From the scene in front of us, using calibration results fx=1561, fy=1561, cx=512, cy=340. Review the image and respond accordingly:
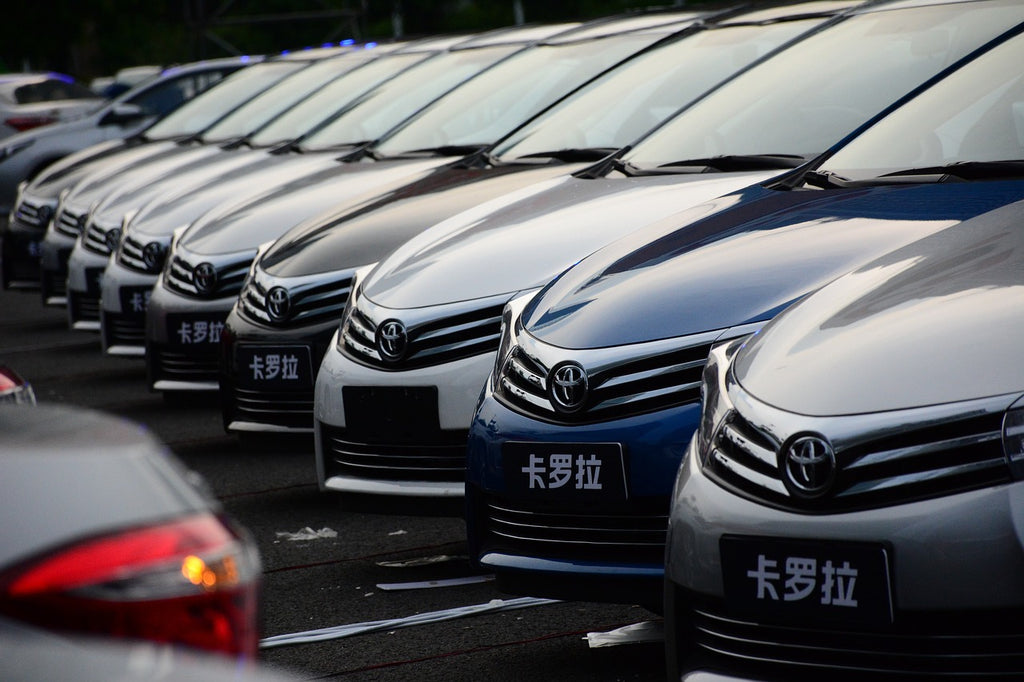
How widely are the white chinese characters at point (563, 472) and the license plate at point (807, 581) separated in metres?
0.76

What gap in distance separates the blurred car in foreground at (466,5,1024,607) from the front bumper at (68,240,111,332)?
17.6 feet

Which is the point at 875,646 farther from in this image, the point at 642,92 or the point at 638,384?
the point at 642,92

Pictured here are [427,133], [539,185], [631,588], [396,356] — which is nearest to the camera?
[631,588]

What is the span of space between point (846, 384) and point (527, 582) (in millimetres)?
1212

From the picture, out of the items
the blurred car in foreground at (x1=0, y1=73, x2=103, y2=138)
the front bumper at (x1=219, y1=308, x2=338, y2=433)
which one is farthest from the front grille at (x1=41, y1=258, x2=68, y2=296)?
the blurred car in foreground at (x1=0, y1=73, x2=103, y2=138)

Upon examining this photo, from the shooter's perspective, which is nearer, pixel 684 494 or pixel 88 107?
pixel 684 494

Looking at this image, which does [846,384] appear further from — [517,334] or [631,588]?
[517,334]

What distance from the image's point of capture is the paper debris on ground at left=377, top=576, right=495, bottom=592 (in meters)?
4.48

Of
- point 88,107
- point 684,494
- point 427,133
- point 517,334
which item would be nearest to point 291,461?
point 427,133

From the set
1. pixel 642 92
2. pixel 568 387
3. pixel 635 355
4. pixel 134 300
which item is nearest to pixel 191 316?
pixel 134 300

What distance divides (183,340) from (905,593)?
4.72m

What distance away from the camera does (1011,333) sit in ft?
8.38

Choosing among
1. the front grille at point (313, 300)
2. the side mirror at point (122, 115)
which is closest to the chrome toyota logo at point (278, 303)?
the front grille at point (313, 300)

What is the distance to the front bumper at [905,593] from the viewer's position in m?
2.38
